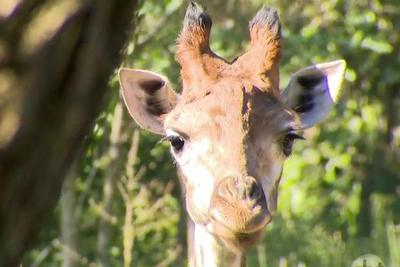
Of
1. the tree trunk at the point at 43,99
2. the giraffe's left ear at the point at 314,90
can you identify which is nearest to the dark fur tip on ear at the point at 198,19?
the giraffe's left ear at the point at 314,90

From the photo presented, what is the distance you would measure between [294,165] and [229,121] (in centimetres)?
687

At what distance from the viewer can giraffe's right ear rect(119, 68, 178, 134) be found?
555 centimetres

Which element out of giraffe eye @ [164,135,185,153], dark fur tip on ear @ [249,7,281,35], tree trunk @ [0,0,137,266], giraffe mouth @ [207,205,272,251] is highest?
tree trunk @ [0,0,137,266]

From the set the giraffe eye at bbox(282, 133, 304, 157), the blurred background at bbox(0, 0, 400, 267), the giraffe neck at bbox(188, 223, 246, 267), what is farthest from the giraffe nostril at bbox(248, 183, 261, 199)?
the blurred background at bbox(0, 0, 400, 267)

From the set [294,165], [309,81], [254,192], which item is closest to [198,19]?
[309,81]

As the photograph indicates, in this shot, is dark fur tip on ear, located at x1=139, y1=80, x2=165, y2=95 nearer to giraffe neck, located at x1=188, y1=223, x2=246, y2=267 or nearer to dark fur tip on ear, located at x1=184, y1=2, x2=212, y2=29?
dark fur tip on ear, located at x1=184, y1=2, x2=212, y2=29

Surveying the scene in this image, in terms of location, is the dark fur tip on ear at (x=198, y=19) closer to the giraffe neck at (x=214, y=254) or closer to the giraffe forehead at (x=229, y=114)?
the giraffe forehead at (x=229, y=114)

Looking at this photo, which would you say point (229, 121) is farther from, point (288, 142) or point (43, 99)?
point (43, 99)

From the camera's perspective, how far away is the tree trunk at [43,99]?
3.02 feet

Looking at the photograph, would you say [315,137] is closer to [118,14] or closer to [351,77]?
[351,77]

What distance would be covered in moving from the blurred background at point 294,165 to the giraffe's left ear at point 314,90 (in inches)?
107

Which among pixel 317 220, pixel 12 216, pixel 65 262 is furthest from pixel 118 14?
pixel 317 220

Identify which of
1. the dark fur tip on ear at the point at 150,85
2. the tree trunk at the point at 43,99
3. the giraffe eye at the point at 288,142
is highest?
the tree trunk at the point at 43,99

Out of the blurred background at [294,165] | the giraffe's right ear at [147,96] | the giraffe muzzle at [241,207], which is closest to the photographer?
the giraffe muzzle at [241,207]
